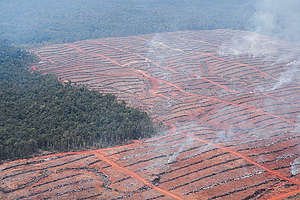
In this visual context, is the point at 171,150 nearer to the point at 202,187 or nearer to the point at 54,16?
the point at 202,187

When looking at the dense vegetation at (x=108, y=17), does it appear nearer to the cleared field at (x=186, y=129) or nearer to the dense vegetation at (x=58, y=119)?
the cleared field at (x=186, y=129)

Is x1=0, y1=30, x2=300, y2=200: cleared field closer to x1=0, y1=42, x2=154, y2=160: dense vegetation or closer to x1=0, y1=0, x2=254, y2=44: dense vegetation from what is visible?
x1=0, y1=42, x2=154, y2=160: dense vegetation

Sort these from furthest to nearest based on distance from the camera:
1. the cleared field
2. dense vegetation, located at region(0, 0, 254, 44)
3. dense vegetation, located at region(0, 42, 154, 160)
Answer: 1. dense vegetation, located at region(0, 0, 254, 44)
2. dense vegetation, located at region(0, 42, 154, 160)
3. the cleared field

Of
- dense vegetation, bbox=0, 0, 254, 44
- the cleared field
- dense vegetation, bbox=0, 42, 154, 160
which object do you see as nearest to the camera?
the cleared field

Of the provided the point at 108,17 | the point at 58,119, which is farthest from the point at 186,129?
the point at 108,17

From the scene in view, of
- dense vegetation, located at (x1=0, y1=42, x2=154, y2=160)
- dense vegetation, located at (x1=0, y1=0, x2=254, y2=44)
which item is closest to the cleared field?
dense vegetation, located at (x1=0, y1=42, x2=154, y2=160)

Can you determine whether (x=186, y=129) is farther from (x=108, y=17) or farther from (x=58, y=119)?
(x=108, y=17)

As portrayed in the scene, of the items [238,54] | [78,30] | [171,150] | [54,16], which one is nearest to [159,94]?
[171,150]

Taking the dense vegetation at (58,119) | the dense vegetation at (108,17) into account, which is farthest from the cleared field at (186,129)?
the dense vegetation at (108,17)
